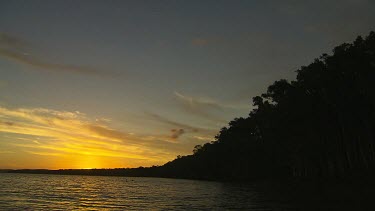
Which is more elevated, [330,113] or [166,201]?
[330,113]

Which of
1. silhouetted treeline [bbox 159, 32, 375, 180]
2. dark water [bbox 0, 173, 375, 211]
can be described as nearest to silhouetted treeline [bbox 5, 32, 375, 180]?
silhouetted treeline [bbox 159, 32, 375, 180]

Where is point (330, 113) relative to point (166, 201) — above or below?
above

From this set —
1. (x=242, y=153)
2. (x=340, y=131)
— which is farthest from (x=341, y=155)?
(x=242, y=153)

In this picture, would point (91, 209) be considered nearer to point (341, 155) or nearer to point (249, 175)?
point (341, 155)

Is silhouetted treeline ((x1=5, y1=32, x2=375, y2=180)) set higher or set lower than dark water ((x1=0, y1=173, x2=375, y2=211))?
higher

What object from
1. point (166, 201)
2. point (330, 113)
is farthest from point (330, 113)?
point (166, 201)

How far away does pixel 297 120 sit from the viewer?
233ft

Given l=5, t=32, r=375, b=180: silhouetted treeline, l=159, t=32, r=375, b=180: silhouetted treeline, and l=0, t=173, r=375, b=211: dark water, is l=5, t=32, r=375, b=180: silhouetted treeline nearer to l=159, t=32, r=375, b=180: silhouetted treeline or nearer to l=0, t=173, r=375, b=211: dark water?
l=159, t=32, r=375, b=180: silhouetted treeline

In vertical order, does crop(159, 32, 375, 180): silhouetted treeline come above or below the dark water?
above

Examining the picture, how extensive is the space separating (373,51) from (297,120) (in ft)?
68.2

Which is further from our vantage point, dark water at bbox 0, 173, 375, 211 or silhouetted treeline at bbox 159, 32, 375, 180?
silhouetted treeline at bbox 159, 32, 375, 180

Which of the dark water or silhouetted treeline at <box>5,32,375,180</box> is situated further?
silhouetted treeline at <box>5,32,375,180</box>

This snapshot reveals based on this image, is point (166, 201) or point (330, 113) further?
point (330, 113)

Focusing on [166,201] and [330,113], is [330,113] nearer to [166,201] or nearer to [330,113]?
[330,113]
